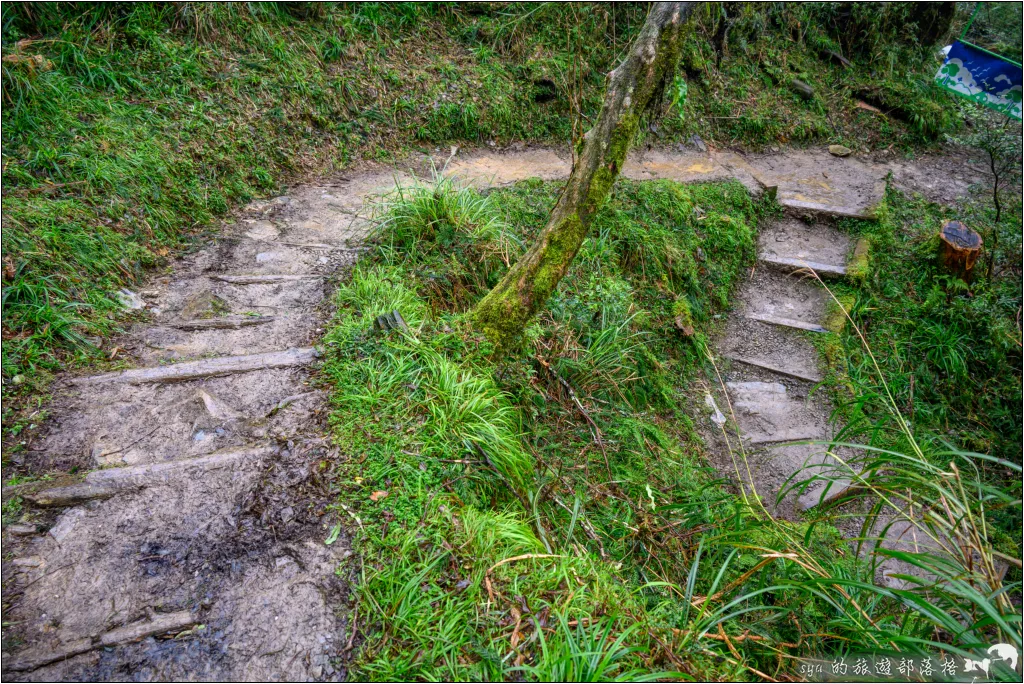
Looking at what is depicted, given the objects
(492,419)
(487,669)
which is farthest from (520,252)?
(487,669)

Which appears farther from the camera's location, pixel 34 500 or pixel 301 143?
pixel 301 143

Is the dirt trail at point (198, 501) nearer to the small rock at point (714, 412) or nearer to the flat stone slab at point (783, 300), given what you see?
the small rock at point (714, 412)

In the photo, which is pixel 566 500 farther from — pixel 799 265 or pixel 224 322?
pixel 799 265

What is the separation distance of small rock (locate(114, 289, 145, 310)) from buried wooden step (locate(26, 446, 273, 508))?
1383 mm

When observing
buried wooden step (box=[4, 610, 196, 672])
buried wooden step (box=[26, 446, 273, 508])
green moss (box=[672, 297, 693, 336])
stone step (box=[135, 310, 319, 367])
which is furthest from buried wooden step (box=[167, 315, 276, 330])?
green moss (box=[672, 297, 693, 336])

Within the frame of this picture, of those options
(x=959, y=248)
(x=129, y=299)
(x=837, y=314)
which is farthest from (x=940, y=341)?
(x=129, y=299)

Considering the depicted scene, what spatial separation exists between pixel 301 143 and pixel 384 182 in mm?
800

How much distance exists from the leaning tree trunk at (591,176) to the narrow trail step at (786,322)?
8.56 feet

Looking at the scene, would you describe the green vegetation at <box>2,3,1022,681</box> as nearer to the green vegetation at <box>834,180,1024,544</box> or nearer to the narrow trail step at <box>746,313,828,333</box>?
the green vegetation at <box>834,180,1024,544</box>

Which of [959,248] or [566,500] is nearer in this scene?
[566,500]

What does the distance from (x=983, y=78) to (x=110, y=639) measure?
30.9ft

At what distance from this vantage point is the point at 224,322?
3262 mm

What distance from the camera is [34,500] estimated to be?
7.02 feet

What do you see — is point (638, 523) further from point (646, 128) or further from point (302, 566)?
point (646, 128)
